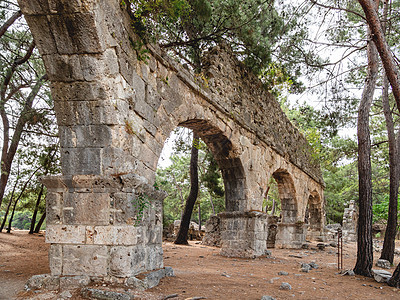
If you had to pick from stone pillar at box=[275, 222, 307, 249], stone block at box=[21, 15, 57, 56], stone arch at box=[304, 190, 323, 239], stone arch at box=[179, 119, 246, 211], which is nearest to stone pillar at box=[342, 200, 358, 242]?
stone arch at box=[304, 190, 323, 239]

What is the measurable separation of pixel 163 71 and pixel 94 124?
72.0 inches

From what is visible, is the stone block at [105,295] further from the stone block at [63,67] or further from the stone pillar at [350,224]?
the stone pillar at [350,224]

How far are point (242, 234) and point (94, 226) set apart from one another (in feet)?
17.9

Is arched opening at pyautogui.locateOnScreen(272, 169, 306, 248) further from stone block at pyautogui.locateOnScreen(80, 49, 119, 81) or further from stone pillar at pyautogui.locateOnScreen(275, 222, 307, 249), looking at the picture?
stone block at pyautogui.locateOnScreen(80, 49, 119, 81)

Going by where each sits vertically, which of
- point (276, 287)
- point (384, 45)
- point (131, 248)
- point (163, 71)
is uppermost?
point (384, 45)

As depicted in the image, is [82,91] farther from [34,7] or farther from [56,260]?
[56,260]

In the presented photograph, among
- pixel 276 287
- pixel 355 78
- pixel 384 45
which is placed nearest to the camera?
pixel 276 287

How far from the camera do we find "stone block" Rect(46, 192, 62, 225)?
4.02 m

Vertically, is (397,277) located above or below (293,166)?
below

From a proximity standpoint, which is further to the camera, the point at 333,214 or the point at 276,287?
the point at 333,214

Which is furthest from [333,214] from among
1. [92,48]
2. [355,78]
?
[92,48]

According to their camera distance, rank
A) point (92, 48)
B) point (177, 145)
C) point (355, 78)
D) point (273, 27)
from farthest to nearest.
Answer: point (177, 145)
point (355, 78)
point (273, 27)
point (92, 48)

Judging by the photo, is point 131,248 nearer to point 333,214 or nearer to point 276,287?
point 276,287

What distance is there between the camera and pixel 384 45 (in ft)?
18.4
